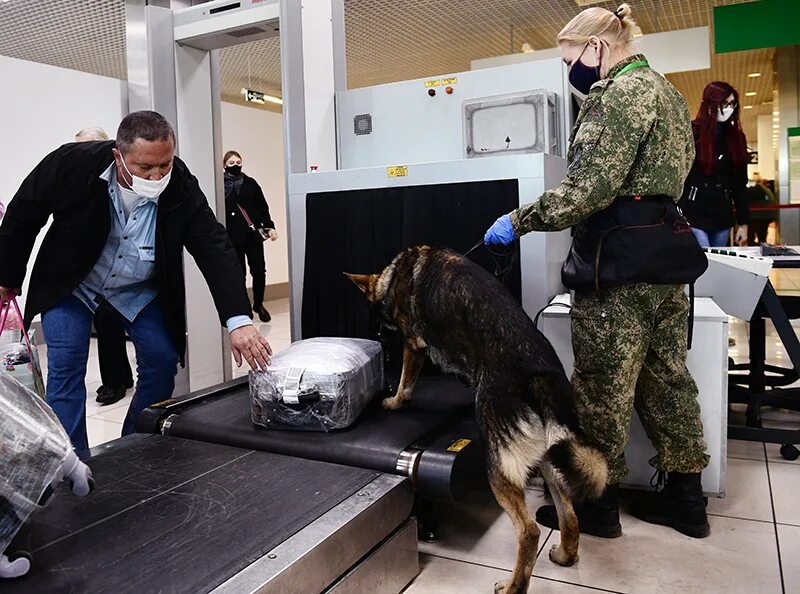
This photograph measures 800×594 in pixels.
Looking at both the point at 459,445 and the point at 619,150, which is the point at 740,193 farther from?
the point at 459,445

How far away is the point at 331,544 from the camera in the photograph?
159 centimetres

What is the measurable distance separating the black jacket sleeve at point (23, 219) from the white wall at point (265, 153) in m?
6.87

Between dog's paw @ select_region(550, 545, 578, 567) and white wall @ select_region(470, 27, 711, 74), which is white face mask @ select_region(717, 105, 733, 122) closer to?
dog's paw @ select_region(550, 545, 578, 567)

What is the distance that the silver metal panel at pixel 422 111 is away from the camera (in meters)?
3.18

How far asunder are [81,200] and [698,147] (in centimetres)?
346

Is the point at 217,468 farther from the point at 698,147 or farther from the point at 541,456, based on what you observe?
the point at 698,147

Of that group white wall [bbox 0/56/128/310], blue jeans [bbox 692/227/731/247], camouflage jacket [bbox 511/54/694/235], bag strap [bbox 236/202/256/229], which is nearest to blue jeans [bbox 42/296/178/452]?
camouflage jacket [bbox 511/54/694/235]

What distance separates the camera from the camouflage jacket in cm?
190

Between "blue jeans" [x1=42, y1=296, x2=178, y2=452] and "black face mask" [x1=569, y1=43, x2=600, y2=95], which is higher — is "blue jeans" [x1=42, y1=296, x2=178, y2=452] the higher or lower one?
the lower one

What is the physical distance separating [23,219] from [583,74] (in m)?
1.92

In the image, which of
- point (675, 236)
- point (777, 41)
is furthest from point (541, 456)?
point (777, 41)

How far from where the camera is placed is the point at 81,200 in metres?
2.34

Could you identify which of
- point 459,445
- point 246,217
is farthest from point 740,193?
point 246,217

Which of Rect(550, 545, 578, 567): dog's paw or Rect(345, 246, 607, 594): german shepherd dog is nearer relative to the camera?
Rect(345, 246, 607, 594): german shepherd dog
